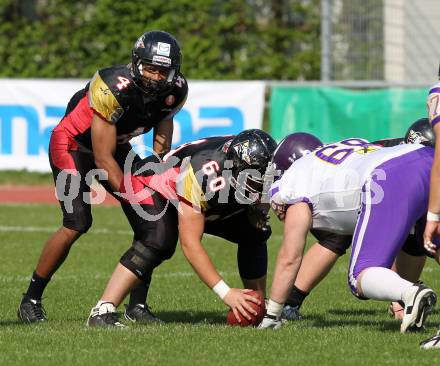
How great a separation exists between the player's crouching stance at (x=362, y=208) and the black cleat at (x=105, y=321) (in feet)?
2.82

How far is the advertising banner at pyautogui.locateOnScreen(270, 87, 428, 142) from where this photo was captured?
1486cm

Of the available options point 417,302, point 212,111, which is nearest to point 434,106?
point 417,302

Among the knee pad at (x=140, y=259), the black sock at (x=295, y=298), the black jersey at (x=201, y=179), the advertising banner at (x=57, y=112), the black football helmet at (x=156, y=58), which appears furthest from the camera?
the advertising banner at (x=57, y=112)

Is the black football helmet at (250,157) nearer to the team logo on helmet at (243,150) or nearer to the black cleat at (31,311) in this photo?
the team logo on helmet at (243,150)

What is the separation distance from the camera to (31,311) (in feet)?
22.0

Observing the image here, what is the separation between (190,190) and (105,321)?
2.98 feet

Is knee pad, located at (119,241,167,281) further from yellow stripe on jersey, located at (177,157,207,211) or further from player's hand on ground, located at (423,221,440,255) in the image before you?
player's hand on ground, located at (423,221,440,255)

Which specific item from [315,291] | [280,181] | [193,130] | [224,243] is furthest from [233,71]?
[280,181]

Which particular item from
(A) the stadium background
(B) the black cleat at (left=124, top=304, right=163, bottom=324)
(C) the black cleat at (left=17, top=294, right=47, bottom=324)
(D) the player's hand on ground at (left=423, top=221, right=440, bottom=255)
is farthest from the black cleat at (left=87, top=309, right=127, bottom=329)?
(D) the player's hand on ground at (left=423, top=221, right=440, bottom=255)

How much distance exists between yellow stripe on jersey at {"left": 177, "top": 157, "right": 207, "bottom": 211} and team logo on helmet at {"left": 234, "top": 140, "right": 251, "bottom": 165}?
0.99ft

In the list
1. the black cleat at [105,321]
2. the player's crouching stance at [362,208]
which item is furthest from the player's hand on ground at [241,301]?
the black cleat at [105,321]

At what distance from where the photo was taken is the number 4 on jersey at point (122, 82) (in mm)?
6629

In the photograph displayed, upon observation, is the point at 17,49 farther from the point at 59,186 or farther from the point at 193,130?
the point at 59,186

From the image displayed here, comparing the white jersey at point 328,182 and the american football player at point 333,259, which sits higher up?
the white jersey at point 328,182
